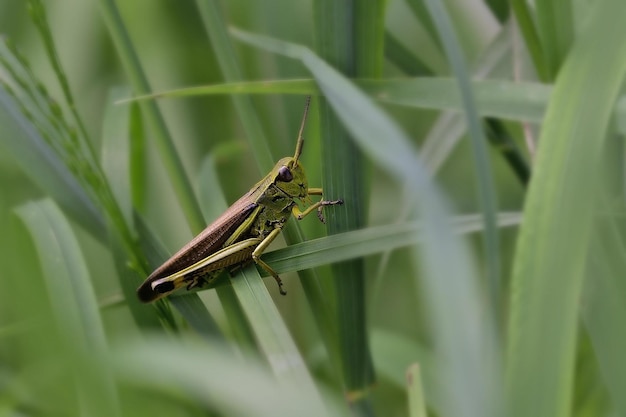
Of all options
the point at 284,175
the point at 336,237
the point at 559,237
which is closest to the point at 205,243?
the point at 284,175

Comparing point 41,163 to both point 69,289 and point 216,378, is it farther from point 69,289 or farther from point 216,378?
point 216,378

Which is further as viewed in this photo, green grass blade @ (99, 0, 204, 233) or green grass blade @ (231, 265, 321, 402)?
green grass blade @ (99, 0, 204, 233)

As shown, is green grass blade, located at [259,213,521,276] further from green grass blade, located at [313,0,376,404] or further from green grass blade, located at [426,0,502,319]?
green grass blade, located at [426,0,502,319]

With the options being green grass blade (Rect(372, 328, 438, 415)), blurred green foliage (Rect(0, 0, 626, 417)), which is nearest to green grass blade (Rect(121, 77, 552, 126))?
blurred green foliage (Rect(0, 0, 626, 417))

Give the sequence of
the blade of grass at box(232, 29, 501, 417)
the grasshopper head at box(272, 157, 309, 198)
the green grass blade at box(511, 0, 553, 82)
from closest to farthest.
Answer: the blade of grass at box(232, 29, 501, 417) < the green grass blade at box(511, 0, 553, 82) < the grasshopper head at box(272, 157, 309, 198)

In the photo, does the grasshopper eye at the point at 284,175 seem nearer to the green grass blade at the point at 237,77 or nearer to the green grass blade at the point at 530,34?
the green grass blade at the point at 237,77
